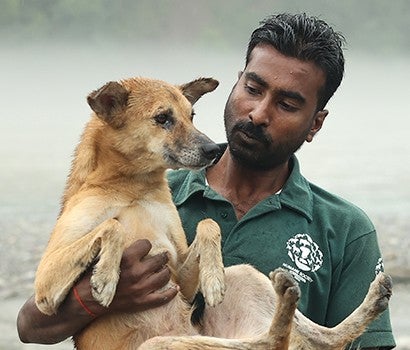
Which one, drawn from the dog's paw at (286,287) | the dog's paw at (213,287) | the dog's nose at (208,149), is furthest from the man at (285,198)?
the dog's paw at (286,287)

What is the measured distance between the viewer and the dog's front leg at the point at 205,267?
385 cm

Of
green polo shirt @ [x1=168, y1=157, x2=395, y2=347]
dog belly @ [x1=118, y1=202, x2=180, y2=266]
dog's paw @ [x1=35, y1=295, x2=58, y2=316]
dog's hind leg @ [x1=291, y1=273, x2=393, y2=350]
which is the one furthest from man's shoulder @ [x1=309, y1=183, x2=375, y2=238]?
dog's paw @ [x1=35, y1=295, x2=58, y2=316]

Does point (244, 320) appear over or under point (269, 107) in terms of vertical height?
under

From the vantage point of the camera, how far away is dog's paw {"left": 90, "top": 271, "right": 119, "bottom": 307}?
374 cm

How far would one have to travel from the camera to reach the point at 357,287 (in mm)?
4336

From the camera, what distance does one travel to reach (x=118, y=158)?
13.6ft

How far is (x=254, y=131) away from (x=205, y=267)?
650 millimetres

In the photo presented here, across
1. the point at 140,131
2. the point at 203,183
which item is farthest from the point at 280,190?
the point at 140,131

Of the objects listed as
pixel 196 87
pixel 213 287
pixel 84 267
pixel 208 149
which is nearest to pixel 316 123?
pixel 196 87

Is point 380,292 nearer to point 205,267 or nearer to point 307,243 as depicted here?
point 307,243

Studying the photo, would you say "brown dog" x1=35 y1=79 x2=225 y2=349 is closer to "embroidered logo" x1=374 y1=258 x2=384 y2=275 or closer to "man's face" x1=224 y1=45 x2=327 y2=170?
"man's face" x1=224 y1=45 x2=327 y2=170

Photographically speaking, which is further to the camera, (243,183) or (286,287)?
(243,183)

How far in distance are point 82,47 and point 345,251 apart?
6225 millimetres

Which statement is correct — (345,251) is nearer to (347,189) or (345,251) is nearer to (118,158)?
(118,158)
